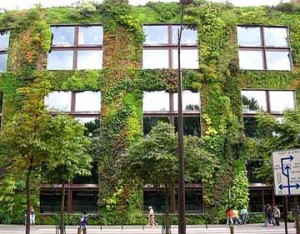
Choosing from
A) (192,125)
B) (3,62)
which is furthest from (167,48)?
(3,62)

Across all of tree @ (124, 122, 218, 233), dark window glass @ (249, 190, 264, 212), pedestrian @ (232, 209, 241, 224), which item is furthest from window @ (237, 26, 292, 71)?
tree @ (124, 122, 218, 233)

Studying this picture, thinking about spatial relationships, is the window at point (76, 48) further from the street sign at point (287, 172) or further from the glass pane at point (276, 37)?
the street sign at point (287, 172)

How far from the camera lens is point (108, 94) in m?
36.8

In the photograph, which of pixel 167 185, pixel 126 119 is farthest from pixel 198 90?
pixel 167 185

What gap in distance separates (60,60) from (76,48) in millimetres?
1628

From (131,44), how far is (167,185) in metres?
17.2

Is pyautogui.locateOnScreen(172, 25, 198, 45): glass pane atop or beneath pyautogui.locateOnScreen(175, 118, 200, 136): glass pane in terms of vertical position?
atop

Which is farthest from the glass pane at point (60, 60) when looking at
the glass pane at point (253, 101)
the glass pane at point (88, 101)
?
the glass pane at point (253, 101)

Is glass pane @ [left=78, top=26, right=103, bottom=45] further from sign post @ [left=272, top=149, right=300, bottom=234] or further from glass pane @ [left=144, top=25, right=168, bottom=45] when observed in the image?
sign post @ [left=272, top=149, right=300, bottom=234]

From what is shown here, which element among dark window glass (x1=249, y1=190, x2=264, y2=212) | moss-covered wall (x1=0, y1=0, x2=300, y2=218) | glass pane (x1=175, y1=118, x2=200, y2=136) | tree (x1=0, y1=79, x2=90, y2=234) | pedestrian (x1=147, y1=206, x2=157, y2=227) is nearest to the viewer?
tree (x1=0, y1=79, x2=90, y2=234)

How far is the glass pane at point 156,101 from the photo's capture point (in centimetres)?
3681

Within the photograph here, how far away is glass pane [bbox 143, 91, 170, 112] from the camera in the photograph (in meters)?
36.8

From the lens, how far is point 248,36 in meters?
39.3

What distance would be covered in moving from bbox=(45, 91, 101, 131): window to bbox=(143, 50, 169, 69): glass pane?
4.64 m
